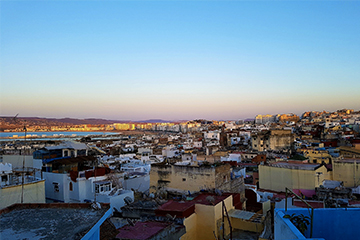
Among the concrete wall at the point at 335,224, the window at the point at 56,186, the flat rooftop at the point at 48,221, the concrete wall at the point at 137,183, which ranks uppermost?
the concrete wall at the point at 335,224

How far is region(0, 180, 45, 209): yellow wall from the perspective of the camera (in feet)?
35.3

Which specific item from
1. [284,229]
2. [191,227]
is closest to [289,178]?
[191,227]

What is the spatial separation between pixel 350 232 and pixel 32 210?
17.6 ft

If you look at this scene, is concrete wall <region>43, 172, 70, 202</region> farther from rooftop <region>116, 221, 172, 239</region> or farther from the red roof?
rooftop <region>116, 221, 172, 239</region>

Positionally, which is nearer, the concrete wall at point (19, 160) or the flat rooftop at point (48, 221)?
the flat rooftop at point (48, 221)

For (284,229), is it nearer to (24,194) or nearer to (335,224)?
(335,224)

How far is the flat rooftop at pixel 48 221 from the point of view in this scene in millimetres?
4027

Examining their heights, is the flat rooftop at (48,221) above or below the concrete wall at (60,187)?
above

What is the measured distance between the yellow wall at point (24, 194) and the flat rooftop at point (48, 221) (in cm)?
662

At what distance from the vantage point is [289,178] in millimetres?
16641

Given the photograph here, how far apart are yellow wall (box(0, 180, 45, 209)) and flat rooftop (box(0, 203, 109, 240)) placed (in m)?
6.62

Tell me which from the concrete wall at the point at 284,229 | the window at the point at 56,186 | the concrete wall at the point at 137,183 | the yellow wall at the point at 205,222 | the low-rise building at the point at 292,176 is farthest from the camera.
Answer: the concrete wall at the point at 137,183

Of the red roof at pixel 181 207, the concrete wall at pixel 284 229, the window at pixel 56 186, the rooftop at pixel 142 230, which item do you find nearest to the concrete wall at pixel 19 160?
the window at pixel 56 186

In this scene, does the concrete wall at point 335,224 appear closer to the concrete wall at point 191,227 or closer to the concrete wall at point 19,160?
the concrete wall at point 191,227
